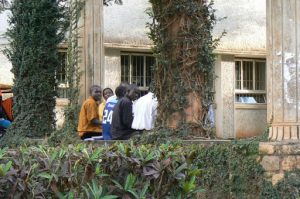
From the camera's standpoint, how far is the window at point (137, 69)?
2141 cm

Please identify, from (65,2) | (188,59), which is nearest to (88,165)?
(188,59)

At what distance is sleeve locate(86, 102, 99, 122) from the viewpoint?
12.4 meters

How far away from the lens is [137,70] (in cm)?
2166

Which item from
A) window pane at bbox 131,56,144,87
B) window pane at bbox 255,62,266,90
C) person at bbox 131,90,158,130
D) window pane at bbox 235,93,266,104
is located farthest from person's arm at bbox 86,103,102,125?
window pane at bbox 255,62,266,90

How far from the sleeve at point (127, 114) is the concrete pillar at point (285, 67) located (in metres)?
2.83

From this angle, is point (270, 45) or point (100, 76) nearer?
point (270, 45)

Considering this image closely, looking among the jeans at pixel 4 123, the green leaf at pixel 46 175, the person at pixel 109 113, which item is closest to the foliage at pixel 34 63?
the jeans at pixel 4 123

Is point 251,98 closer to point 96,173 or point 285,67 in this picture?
point 285,67

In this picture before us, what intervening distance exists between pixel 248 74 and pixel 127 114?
41.9ft

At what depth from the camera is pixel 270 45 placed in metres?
9.20

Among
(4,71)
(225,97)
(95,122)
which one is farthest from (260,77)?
(95,122)

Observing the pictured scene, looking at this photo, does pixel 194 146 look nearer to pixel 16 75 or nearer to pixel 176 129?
pixel 176 129

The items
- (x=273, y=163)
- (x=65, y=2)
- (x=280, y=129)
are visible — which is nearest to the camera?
(x=273, y=163)

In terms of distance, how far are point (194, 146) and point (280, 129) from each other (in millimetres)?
1218
